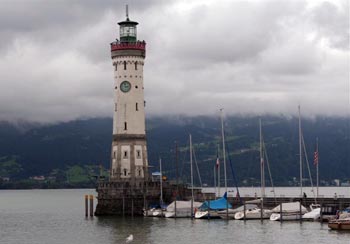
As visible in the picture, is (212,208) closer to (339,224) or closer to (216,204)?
(216,204)

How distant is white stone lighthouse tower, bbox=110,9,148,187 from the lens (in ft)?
390

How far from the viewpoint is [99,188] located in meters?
117

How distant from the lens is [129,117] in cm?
11912

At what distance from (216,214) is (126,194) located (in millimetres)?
14379

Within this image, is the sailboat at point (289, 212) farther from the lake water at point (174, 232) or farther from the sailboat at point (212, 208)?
the sailboat at point (212, 208)

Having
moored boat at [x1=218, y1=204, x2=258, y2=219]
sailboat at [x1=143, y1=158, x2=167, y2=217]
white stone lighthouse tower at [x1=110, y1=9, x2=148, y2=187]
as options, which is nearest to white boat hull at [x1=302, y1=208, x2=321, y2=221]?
moored boat at [x1=218, y1=204, x2=258, y2=219]

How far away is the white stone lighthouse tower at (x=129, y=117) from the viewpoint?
390 feet

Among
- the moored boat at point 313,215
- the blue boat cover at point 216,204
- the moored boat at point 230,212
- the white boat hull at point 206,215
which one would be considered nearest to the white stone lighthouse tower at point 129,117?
the blue boat cover at point 216,204

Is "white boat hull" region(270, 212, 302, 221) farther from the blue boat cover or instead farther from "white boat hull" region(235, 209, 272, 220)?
the blue boat cover

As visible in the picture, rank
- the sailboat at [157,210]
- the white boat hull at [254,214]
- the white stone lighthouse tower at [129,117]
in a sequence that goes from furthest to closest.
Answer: the white stone lighthouse tower at [129,117]
the sailboat at [157,210]
the white boat hull at [254,214]

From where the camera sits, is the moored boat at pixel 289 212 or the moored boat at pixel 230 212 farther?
the moored boat at pixel 230 212

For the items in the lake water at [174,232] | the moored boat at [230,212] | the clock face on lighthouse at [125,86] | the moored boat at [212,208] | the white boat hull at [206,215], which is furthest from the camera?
the clock face on lighthouse at [125,86]

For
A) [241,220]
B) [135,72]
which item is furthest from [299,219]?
[135,72]

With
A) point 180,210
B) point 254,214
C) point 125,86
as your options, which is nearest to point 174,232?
point 254,214
